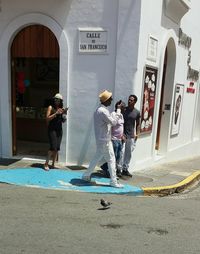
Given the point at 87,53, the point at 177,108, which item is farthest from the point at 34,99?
the point at 177,108

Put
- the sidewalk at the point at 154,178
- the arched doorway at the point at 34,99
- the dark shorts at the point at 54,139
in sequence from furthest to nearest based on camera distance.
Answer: the arched doorway at the point at 34,99
the dark shorts at the point at 54,139
the sidewalk at the point at 154,178

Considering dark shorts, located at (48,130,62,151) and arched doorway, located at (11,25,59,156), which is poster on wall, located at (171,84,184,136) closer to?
arched doorway, located at (11,25,59,156)

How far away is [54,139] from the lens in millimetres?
7820

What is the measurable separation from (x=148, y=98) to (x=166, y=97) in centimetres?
190

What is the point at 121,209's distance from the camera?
5855 millimetres

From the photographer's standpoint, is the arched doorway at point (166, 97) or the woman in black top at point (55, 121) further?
the arched doorway at point (166, 97)

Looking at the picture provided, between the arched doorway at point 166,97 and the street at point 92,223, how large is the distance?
4.02m

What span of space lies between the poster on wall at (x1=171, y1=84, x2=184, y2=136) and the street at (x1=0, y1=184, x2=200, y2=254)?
4.47 m

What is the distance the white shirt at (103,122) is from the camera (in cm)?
666

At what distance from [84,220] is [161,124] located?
6.06 metres

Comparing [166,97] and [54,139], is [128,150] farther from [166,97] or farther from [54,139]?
[166,97]

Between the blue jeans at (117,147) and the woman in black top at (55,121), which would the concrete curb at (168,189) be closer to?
the blue jeans at (117,147)

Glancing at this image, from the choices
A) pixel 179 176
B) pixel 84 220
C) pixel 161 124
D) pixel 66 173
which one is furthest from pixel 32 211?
pixel 161 124

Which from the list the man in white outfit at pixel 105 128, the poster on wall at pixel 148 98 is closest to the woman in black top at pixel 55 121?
the man in white outfit at pixel 105 128
